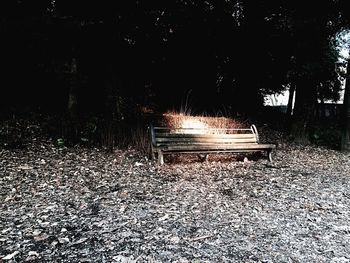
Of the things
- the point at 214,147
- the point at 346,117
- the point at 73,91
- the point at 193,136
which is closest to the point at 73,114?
the point at 73,91

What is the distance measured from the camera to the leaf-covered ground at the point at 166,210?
305 centimetres

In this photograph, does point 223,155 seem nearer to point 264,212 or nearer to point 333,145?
point 264,212

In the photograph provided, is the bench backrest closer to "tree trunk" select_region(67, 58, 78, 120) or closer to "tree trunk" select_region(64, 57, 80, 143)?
"tree trunk" select_region(64, 57, 80, 143)

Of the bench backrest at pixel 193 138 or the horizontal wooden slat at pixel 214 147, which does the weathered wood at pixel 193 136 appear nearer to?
the bench backrest at pixel 193 138

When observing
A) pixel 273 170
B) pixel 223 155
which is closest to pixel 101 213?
pixel 273 170

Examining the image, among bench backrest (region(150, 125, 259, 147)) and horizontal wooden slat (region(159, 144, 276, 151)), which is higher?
bench backrest (region(150, 125, 259, 147))

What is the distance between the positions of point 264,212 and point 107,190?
2.36 m

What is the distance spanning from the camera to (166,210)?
4098mm

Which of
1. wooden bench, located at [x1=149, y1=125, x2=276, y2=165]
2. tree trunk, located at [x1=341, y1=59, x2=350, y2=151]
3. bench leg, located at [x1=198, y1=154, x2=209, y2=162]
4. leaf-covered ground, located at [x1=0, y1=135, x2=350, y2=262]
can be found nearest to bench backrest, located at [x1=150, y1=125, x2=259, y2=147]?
wooden bench, located at [x1=149, y1=125, x2=276, y2=165]

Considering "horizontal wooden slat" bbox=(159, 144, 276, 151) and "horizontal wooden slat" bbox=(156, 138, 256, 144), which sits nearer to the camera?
"horizontal wooden slat" bbox=(159, 144, 276, 151)

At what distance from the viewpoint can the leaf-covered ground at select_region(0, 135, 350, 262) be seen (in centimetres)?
305

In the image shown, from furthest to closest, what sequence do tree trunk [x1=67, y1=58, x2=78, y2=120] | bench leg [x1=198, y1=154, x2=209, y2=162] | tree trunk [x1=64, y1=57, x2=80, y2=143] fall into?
tree trunk [x1=67, y1=58, x2=78, y2=120] < tree trunk [x1=64, y1=57, x2=80, y2=143] < bench leg [x1=198, y1=154, x2=209, y2=162]

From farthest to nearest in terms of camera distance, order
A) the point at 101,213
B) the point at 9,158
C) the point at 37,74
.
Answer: the point at 37,74 → the point at 9,158 → the point at 101,213

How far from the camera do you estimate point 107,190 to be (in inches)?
193
